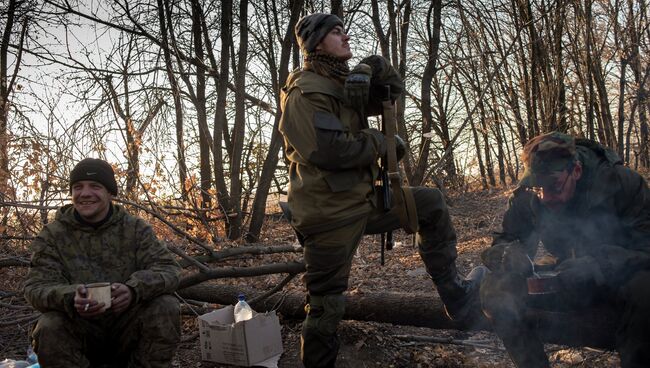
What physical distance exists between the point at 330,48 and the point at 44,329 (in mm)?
2298

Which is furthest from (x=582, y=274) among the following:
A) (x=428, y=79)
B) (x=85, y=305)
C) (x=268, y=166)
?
(x=428, y=79)

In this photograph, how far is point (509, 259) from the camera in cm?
295

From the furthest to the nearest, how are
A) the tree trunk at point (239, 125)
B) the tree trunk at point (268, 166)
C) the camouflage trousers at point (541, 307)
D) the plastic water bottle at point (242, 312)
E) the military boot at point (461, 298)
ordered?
the tree trunk at point (268, 166)
the tree trunk at point (239, 125)
the plastic water bottle at point (242, 312)
the military boot at point (461, 298)
the camouflage trousers at point (541, 307)

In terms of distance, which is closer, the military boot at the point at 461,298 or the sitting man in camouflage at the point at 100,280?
the sitting man in camouflage at the point at 100,280

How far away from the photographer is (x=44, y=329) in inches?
116

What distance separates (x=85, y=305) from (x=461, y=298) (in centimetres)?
220

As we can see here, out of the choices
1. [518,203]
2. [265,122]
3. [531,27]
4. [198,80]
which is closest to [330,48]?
[518,203]

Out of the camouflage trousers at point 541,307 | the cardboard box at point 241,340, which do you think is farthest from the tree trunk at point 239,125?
the camouflage trousers at point 541,307

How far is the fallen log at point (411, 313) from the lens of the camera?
9.62 ft

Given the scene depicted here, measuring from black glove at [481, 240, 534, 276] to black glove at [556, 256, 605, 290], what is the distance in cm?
18

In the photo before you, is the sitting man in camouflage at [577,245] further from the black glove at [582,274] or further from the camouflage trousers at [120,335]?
the camouflage trousers at [120,335]

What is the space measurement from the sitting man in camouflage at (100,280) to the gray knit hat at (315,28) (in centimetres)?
149

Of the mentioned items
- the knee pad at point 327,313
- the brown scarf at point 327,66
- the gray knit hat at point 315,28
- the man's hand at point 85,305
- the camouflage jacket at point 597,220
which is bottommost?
the knee pad at point 327,313

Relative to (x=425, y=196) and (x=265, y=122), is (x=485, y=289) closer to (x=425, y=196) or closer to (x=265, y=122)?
(x=425, y=196)
